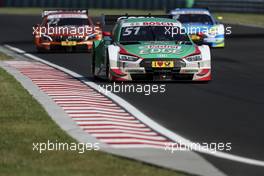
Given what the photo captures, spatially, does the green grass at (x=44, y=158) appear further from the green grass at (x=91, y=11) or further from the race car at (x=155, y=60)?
the green grass at (x=91, y=11)

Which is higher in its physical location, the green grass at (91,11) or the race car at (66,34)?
the race car at (66,34)

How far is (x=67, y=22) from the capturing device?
3097 centimetres

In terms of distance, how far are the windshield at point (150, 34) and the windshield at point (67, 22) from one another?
10955 mm

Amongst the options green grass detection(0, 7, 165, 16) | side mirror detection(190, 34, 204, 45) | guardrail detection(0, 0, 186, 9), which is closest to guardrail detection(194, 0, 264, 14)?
guardrail detection(0, 0, 186, 9)

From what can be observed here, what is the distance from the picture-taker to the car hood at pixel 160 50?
734 inches

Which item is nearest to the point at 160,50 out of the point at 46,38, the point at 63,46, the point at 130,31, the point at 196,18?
the point at 130,31

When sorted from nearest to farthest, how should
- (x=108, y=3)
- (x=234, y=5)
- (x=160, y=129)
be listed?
(x=160, y=129), (x=234, y=5), (x=108, y=3)

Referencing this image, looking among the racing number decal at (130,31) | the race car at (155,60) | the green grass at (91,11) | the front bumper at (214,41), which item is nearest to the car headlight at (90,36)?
the front bumper at (214,41)

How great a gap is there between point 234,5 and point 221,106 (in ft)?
159

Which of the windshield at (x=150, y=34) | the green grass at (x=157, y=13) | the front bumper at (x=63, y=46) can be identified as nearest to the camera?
the windshield at (x=150, y=34)

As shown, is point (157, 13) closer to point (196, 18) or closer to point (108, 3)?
point (108, 3)

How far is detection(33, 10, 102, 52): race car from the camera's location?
98.3ft

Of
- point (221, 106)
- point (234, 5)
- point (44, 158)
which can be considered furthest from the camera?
point (234, 5)

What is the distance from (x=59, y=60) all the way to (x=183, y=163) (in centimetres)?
1727
